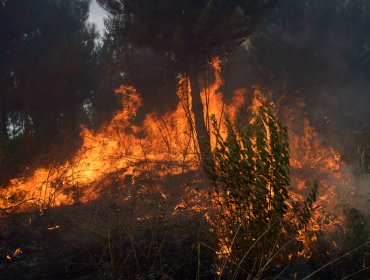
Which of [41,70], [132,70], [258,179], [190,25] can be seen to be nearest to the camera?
[258,179]

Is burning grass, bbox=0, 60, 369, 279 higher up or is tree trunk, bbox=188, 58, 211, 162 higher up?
tree trunk, bbox=188, 58, 211, 162

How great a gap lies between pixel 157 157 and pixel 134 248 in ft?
23.4

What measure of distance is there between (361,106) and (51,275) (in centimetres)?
1588

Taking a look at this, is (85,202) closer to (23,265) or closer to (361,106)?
(23,265)

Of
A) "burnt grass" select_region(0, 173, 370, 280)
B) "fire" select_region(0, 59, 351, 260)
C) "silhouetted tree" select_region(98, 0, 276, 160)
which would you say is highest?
"silhouetted tree" select_region(98, 0, 276, 160)

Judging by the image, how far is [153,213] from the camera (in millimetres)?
7496

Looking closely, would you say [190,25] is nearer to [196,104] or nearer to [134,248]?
[196,104]

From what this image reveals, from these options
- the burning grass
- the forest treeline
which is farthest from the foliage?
the forest treeline

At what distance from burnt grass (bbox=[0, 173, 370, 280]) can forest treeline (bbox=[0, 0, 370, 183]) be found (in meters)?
5.10

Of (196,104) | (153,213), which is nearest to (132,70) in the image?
(196,104)

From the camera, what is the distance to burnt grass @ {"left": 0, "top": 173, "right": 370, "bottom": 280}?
4.64 m

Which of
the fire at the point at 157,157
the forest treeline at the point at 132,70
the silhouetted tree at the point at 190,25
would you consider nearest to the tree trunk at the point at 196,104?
the silhouetted tree at the point at 190,25

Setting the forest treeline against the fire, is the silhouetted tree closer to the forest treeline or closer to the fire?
the fire

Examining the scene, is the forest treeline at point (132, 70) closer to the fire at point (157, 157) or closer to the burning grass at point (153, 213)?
the fire at point (157, 157)
